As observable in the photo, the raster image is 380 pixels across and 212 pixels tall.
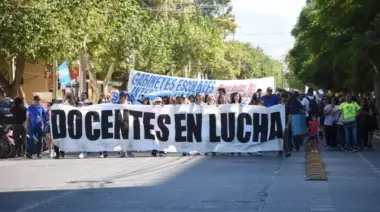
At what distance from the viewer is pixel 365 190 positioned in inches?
571

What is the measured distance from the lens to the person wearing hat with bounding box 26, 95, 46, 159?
23828 mm

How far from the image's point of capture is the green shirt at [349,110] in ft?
86.2

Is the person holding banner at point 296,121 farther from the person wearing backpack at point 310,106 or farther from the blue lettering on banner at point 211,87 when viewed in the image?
the blue lettering on banner at point 211,87

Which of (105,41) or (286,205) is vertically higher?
(105,41)

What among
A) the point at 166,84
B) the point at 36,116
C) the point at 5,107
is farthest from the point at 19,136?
the point at 166,84

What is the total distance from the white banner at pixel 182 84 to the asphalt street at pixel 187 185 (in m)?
12.9

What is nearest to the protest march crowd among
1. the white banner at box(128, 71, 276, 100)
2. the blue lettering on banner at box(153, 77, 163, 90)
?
the white banner at box(128, 71, 276, 100)

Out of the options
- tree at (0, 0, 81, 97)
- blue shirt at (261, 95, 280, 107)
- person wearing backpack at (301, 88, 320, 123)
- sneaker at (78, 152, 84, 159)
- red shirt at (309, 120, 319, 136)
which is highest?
tree at (0, 0, 81, 97)

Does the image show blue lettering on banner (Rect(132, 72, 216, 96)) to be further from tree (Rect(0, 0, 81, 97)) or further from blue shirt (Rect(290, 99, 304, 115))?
blue shirt (Rect(290, 99, 304, 115))

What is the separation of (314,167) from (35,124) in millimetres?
8645

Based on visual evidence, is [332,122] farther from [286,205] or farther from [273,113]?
[286,205]

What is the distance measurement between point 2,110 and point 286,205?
→ 16.9 m

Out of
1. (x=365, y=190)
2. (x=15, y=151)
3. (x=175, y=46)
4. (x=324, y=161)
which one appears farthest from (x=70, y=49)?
(x=175, y=46)

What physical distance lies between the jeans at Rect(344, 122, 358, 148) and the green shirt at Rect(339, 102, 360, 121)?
215 mm
